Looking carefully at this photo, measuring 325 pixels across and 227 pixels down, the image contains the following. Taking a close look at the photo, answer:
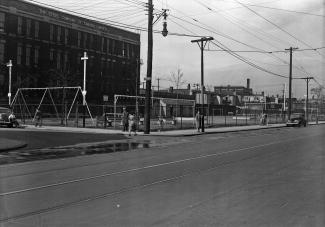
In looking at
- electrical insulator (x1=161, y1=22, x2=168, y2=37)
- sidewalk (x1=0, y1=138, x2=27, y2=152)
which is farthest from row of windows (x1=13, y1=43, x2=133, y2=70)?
sidewalk (x1=0, y1=138, x2=27, y2=152)

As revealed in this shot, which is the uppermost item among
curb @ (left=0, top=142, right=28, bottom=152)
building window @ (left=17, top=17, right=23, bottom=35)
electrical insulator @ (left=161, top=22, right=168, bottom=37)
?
building window @ (left=17, top=17, right=23, bottom=35)

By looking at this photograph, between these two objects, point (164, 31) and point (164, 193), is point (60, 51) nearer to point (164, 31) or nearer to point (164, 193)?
point (164, 31)

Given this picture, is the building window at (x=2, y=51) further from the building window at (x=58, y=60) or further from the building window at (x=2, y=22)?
the building window at (x=58, y=60)

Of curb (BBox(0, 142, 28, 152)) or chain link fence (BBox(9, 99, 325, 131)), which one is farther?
chain link fence (BBox(9, 99, 325, 131))

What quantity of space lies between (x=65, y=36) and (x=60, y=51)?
2359mm

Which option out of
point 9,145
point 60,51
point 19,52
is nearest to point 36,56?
point 19,52

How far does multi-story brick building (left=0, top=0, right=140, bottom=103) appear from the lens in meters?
59.3

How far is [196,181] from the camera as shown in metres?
11.2

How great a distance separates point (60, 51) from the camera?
6712 cm

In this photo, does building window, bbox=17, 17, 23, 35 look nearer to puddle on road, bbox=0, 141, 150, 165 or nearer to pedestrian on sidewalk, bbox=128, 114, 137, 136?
pedestrian on sidewalk, bbox=128, 114, 137, 136

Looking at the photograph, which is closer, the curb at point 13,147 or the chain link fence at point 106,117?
the curb at point 13,147

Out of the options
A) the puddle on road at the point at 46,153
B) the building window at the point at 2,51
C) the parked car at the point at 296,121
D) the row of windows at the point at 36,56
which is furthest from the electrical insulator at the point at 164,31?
the row of windows at the point at 36,56

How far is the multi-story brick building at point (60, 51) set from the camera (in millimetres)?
59344

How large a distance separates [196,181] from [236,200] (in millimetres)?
2494
